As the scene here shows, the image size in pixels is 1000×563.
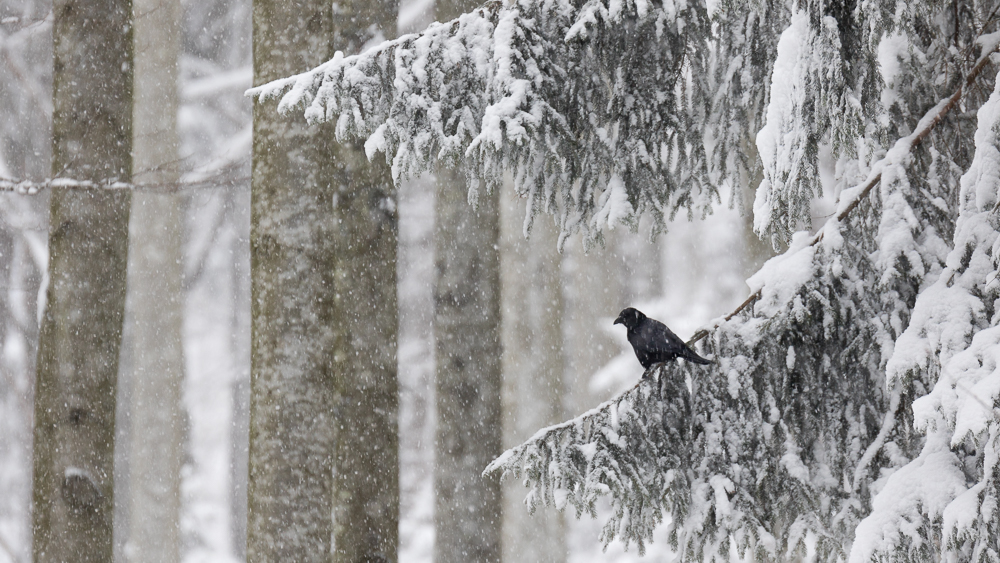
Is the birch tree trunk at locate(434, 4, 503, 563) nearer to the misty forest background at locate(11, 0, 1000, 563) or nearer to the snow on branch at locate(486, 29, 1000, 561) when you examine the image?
the misty forest background at locate(11, 0, 1000, 563)

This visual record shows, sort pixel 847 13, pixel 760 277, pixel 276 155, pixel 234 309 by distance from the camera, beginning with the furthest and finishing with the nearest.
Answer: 1. pixel 234 309
2. pixel 276 155
3. pixel 760 277
4. pixel 847 13

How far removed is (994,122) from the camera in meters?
2.81

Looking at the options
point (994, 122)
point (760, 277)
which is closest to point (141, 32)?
point (760, 277)

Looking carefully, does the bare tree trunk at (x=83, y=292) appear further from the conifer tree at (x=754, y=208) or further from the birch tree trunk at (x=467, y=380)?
the birch tree trunk at (x=467, y=380)

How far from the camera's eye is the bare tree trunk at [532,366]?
26.7 ft

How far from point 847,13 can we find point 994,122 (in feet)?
2.37

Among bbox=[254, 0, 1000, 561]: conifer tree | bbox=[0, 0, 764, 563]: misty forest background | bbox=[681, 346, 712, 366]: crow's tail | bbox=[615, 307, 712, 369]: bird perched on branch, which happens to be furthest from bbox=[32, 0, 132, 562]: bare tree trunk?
bbox=[681, 346, 712, 366]: crow's tail

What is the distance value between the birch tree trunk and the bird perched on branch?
226 cm

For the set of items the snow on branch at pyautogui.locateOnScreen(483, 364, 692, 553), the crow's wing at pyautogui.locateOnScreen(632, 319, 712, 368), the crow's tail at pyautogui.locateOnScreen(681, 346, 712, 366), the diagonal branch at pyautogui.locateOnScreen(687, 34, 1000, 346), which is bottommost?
the snow on branch at pyautogui.locateOnScreen(483, 364, 692, 553)

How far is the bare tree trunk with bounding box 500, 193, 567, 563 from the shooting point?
8.13m

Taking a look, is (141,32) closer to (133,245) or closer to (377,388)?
(133,245)

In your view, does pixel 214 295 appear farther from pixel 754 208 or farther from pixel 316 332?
pixel 754 208

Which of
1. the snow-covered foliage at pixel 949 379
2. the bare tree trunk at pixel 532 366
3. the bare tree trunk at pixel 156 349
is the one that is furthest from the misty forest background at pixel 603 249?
the bare tree trunk at pixel 156 349

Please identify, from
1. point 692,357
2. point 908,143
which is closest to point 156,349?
point 692,357
